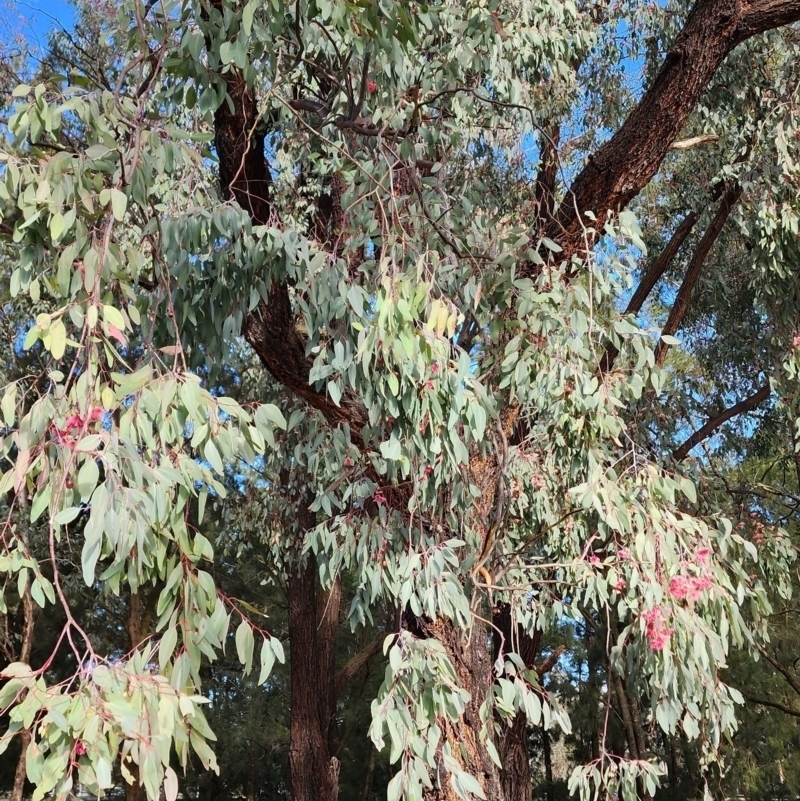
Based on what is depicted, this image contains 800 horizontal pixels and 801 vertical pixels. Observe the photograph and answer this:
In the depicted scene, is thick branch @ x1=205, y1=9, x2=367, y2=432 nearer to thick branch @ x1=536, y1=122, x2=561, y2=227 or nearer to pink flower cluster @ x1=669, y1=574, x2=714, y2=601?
pink flower cluster @ x1=669, y1=574, x2=714, y2=601

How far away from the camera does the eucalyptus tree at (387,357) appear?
3.93ft

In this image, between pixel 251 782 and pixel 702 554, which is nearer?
pixel 702 554

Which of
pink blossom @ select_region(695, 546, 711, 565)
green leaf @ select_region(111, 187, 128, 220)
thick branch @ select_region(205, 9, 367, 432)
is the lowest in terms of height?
pink blossom @ select_region(695, 546, 711, 565)

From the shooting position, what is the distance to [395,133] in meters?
2.26

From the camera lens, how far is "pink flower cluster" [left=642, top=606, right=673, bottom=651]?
1835 millimetres

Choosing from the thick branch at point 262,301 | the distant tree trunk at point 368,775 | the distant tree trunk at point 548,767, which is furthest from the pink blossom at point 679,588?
the distant tree trunk at point 548,767

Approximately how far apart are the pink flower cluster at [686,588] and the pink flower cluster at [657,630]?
68 mm

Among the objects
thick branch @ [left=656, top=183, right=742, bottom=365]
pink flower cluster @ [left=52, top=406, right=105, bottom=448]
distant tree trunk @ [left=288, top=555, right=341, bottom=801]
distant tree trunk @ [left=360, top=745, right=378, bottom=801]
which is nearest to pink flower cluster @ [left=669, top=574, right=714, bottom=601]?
pink flower cluster @ [left=52, top=406, right=105, bottom=448]

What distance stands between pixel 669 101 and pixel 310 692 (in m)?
3.96

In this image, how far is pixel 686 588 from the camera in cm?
189

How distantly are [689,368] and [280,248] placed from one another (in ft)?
15.2

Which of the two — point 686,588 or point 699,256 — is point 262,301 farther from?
point 699,256

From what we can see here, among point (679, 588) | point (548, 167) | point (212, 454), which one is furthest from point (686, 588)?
point (548, 167)

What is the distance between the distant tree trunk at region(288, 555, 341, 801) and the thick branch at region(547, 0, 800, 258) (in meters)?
3.06
